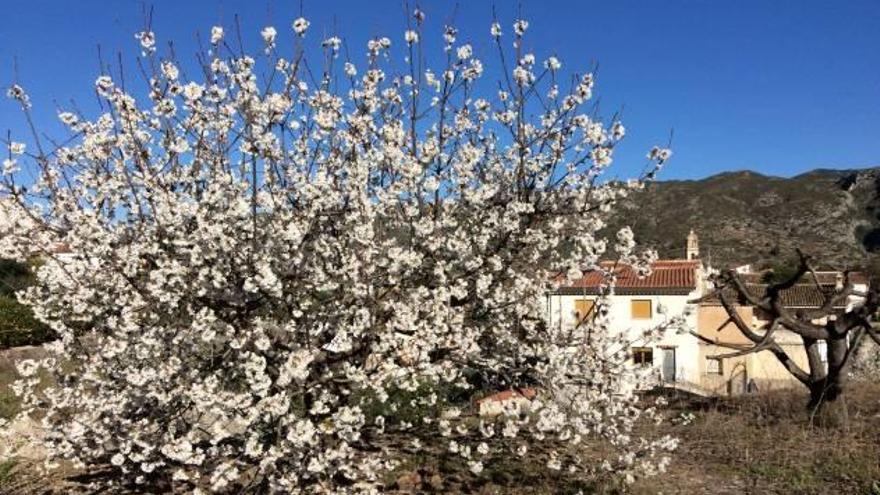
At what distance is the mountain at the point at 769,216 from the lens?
259 ft

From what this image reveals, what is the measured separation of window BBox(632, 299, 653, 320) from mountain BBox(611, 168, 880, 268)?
30951mm

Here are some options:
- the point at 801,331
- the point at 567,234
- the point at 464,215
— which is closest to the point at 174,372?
the point at 464,215

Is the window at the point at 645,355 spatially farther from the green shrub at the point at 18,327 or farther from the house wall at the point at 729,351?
the house wall at the point at 729,351

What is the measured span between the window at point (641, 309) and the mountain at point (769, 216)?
31.0 m

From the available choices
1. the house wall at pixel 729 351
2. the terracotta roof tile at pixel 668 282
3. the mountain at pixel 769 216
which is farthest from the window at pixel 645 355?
the mountain at pixel 769 216

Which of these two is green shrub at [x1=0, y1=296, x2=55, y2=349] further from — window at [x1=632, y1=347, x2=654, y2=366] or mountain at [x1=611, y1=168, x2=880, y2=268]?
mountain at [x1=611, y1=168, x2=880, y2=268]

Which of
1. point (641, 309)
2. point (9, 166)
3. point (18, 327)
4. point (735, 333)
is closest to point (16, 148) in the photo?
point (9, 166)

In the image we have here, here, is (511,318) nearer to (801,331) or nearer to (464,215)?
(464,215)

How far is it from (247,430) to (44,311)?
2.82 metres

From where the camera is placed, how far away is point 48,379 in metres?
17.4

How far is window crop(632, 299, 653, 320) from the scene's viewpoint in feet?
125

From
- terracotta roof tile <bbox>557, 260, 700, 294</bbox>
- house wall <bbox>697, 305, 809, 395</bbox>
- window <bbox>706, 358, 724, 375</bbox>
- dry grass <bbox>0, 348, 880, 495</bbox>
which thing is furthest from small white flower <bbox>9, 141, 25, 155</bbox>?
window <bbox>706, 358, 724, 375</bbox>

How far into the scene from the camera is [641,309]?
3825 cm

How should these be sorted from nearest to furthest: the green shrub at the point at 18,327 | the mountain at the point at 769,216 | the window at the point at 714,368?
the green shrub at the point at 18,327, the window at the point at 714,368, the mountain at the point at 769,216
